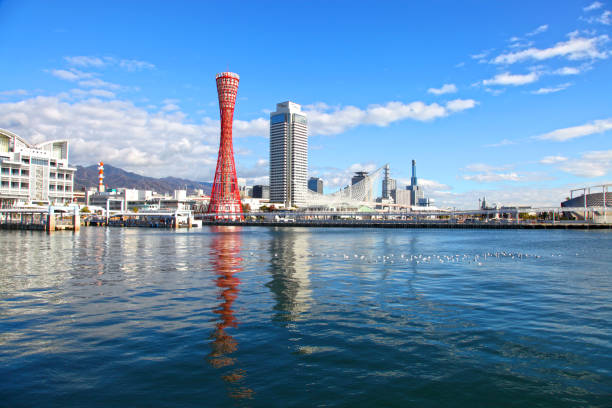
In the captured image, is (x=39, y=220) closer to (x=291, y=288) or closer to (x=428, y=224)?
(x=291, y=288)

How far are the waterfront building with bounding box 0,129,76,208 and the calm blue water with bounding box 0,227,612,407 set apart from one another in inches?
3153

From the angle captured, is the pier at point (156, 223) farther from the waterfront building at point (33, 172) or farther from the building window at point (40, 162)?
the building window at point (40, 162)

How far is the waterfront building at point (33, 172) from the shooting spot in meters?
82.2

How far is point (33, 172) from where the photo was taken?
87125 millimetres

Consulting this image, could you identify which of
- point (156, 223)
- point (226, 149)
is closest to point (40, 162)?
point (156, 223)

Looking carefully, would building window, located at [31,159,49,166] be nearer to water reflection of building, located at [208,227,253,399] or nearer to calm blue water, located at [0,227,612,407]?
calm blue water, located at [0,227,612,407]

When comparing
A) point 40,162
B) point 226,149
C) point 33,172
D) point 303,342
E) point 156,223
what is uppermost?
point 226,149

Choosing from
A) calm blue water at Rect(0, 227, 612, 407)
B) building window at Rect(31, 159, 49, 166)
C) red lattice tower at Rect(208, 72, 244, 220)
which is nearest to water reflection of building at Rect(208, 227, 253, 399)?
calm blue water at Rect(0, 227, 612, 407)

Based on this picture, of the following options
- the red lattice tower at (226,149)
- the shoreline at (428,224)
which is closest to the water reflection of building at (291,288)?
the red lattice tower at (226,149)

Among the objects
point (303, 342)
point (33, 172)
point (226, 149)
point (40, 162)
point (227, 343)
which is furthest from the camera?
point (226, 149)

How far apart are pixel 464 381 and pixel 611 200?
12250 centimetres

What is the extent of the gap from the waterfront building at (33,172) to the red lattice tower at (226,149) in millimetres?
35023

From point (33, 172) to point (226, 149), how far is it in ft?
134

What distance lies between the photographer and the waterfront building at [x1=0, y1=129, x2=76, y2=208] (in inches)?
3238
